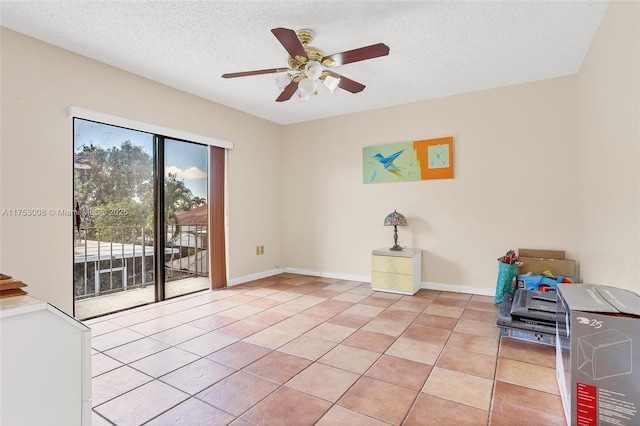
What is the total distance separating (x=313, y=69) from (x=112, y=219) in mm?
2715

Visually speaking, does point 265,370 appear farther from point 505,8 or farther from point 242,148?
point 242,148

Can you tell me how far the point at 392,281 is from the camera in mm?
4254

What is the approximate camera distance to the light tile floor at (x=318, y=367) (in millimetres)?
1779

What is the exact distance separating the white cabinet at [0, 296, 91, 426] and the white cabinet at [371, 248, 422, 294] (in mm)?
3512

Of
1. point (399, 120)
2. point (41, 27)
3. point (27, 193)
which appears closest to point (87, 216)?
point (27, 193)

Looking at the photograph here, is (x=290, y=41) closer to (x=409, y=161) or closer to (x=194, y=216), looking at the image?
A: (x=409, y=161)

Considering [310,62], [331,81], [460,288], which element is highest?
[310,62]

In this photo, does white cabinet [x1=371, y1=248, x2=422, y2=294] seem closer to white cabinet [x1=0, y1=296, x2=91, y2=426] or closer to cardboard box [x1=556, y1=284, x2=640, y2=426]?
cardboard box [x1=556, y1=284, x2=640, y2=426]

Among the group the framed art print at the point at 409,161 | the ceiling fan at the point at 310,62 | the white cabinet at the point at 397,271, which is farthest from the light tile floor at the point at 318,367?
the ceiling fan at the point at 310,62

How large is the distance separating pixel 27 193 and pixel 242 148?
8.76ft

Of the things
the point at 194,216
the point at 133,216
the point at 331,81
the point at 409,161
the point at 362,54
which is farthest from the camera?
the point at 409,161

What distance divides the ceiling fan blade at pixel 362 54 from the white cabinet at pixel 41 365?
2.27m

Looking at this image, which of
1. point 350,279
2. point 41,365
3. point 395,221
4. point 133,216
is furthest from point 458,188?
point 41,365

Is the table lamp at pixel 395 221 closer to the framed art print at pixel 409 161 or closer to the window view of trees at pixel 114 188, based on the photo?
the framed art print at pixel 409 161
